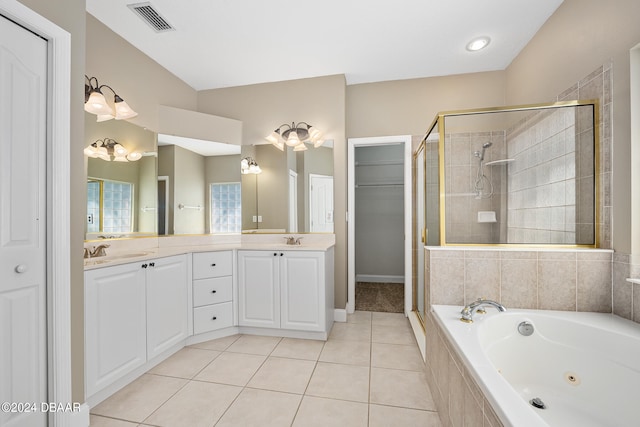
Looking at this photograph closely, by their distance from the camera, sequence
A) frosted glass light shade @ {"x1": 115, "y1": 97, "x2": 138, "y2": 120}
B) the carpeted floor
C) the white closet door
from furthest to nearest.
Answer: the carpeted floor → frosted glass light shade @ {"x1": 115, "y1": 97, "x2": 138, "y2": 120} → the white closet door

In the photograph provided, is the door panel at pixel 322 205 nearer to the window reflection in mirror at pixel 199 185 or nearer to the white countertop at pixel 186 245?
the white countertop at pixel 186 245

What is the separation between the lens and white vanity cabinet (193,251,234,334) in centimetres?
239

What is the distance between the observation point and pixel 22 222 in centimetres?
125

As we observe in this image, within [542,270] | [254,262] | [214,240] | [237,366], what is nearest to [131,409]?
[237,366]

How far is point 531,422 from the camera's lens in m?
0.73

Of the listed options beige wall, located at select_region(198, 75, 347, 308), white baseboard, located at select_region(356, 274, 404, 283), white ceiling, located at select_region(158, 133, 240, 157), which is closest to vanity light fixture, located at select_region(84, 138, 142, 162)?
white ceiling, located at select_region(158, 133, 240, 157)

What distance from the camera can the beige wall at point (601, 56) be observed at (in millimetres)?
1458

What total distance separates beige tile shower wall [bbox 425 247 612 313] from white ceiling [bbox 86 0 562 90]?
181cm

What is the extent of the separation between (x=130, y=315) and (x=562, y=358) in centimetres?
257

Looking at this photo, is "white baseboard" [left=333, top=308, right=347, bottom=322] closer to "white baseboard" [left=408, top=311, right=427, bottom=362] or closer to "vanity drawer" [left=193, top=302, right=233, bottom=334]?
"white baseboard" [left=408, top=311, right=427, bottom=362]

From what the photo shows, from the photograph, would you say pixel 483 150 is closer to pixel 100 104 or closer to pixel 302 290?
pixel 302 290

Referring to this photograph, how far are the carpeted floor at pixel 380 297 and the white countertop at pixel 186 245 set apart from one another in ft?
3.59

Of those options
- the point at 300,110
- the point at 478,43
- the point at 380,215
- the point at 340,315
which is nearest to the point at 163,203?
the point at 300,110

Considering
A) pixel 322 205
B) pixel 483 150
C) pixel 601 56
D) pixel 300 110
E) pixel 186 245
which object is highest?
pixel 300 110
